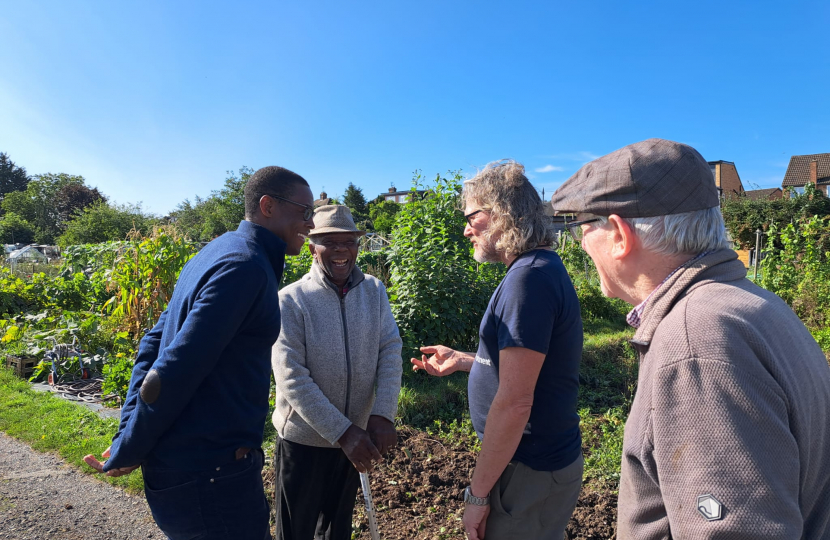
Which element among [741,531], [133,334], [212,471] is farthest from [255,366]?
[133,334]

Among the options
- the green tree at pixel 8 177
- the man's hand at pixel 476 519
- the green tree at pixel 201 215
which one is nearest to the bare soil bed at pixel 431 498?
the man's hand at pixel 476 519

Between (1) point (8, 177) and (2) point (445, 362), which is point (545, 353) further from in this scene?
(1) point (8, 177)

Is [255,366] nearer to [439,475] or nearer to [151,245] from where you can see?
[439,475]

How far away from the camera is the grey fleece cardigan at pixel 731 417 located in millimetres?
886

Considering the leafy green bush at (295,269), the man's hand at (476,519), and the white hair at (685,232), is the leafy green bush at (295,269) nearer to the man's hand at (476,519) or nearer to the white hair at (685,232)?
the man's hand at (476,519)

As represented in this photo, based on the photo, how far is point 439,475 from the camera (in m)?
3.71

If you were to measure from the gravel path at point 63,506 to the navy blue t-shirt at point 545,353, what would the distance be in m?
2.86

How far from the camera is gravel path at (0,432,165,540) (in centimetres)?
343

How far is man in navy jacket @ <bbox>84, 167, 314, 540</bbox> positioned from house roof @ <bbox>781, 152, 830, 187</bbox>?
167 feet

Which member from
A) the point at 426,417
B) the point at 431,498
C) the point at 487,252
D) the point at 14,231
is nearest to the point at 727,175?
the point at 426,417

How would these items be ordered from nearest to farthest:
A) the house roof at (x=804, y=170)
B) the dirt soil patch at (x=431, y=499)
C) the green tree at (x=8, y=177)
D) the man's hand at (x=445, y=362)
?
the man's hand at (x=445, y=362), the dirt soil patch at (x=431, y=499), the house roof at (x=804, y=170), the green tree at (x=8, y=177)

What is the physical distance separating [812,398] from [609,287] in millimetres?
493

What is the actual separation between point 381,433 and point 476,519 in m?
0.77

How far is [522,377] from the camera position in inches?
67.2
